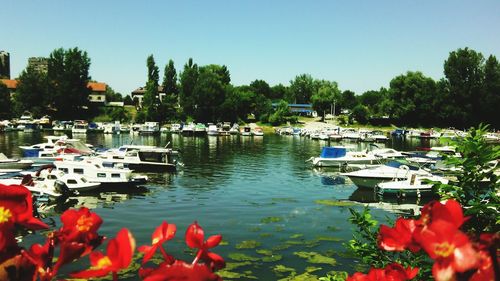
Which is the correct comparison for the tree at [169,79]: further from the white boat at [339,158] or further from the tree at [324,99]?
the white boat at [339,158]

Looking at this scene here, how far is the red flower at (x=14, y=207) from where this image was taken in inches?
67.9

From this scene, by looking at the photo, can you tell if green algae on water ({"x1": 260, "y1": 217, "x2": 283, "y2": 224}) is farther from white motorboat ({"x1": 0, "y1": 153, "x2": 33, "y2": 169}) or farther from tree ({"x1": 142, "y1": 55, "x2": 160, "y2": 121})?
tree ({"x1": 142, "y1": 55, "x2": 160, "y2": 121})

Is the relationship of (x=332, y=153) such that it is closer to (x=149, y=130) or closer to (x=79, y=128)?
(x=149, y=130)

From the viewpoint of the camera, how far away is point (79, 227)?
72.0 inches

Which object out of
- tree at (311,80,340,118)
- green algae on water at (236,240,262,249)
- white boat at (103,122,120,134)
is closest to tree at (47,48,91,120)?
white boat at (103,122,120,134)

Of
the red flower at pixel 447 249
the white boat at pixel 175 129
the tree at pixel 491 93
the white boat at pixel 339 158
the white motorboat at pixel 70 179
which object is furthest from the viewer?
the tree at pixel 491 93

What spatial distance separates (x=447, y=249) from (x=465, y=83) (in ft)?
506

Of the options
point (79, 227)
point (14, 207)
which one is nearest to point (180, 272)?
point (79, 227)

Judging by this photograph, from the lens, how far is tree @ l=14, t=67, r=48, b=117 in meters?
134

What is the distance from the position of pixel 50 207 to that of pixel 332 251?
20.4 meters

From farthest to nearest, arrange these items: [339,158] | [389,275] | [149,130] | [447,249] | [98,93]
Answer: [98,93] < [149,130] < [339,158] < [389,275] < [447,249]

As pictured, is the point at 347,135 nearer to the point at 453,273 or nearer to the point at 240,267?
the point at 240,267

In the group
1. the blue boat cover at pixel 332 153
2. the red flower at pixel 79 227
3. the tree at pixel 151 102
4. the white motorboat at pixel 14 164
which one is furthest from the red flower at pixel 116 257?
the tree at pixel 151 102

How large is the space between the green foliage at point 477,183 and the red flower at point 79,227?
164 inches
